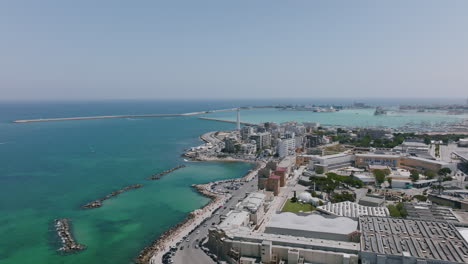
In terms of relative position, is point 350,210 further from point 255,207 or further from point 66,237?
point 66,237

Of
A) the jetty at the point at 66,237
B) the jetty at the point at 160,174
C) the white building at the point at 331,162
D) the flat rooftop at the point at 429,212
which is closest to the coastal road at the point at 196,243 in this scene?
the jetty at the point at 66,237

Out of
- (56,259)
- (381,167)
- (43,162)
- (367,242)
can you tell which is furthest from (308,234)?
(43,162)

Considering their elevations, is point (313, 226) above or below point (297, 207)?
above

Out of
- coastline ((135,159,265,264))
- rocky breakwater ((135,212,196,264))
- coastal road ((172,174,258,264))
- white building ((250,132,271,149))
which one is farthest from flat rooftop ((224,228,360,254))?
white building ((250,132,271,149))

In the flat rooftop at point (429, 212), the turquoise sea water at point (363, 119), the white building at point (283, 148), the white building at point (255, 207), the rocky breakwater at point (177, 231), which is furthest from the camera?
the turquoise sea water at point (363, 119)

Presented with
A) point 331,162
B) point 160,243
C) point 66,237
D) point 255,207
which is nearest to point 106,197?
point 66,237

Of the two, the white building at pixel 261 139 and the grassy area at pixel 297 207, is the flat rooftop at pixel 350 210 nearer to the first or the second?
the grassy area at pixel 297 207
